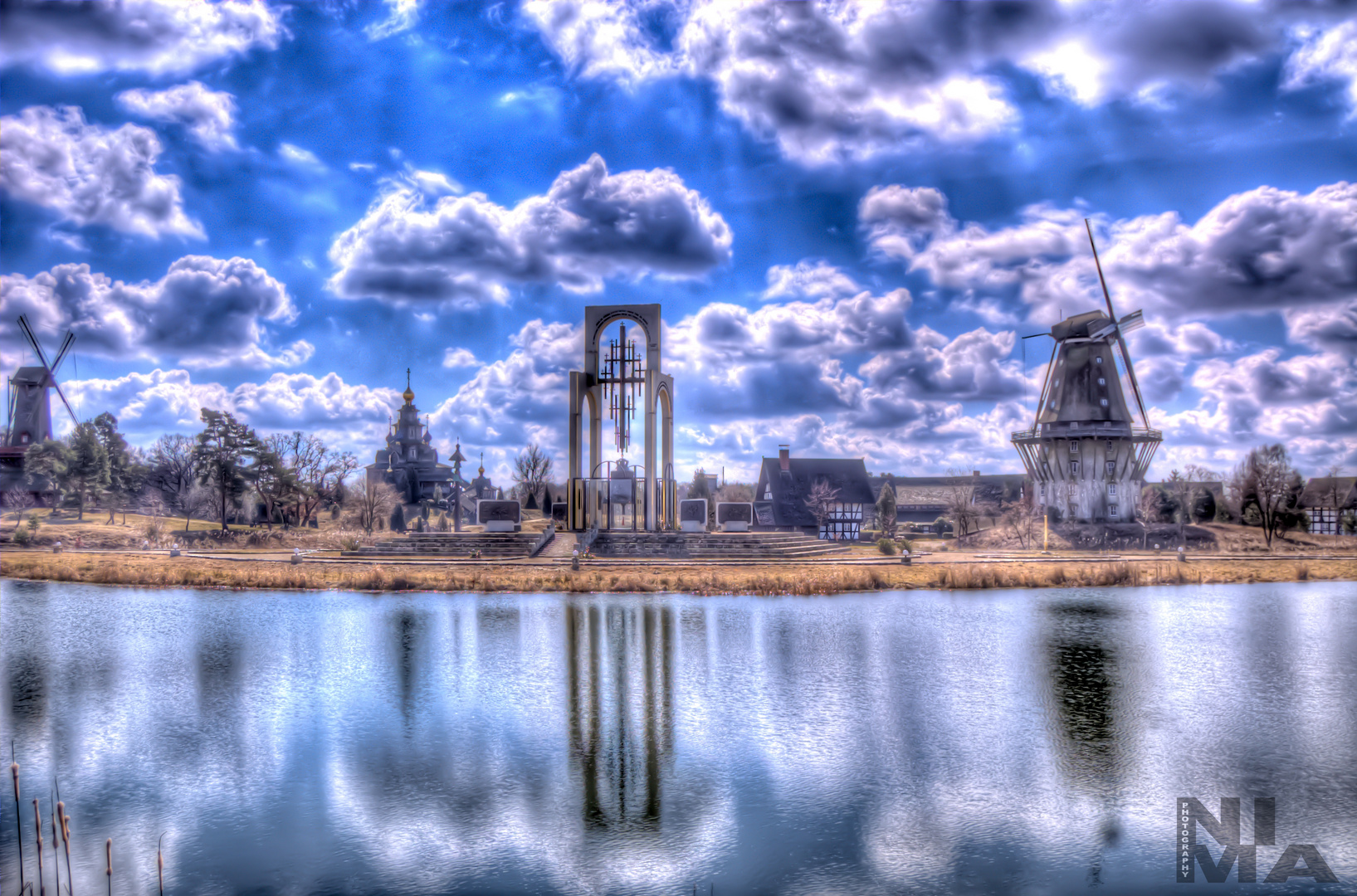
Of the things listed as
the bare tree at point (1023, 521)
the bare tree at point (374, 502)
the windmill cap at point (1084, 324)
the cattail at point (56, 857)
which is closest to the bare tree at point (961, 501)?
the bare tree at point (1023, 521)

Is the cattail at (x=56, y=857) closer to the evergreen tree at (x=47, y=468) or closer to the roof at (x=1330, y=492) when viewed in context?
the evergreen tree at (x=47, y=468)

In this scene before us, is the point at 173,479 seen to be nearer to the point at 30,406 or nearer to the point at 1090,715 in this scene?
the point at 30,406

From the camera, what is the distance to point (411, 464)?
78.6m

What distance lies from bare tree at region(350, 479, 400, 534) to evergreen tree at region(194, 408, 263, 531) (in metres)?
7.98

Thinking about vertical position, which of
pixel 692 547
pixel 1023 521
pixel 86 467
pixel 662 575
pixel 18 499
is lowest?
pixel 662 575

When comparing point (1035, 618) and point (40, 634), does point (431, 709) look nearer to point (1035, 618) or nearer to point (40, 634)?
point (40, 634)

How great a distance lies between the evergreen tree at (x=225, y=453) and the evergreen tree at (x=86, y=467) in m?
6.76

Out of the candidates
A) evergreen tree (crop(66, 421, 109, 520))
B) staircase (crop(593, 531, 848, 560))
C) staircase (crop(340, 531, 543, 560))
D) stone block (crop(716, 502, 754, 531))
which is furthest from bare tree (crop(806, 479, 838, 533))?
evergreen tree (crop(66, 421, 109, 520))

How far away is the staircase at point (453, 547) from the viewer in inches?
1534

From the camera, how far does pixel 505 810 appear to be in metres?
9.84

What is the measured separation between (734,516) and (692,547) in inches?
374

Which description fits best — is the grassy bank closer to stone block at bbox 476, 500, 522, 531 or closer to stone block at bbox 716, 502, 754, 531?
stone block at bbox 476, 500, 522, 531

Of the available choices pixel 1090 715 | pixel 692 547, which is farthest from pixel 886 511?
pixel 1090 715

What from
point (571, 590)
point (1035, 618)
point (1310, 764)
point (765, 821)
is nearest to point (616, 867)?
point (765, 821)
